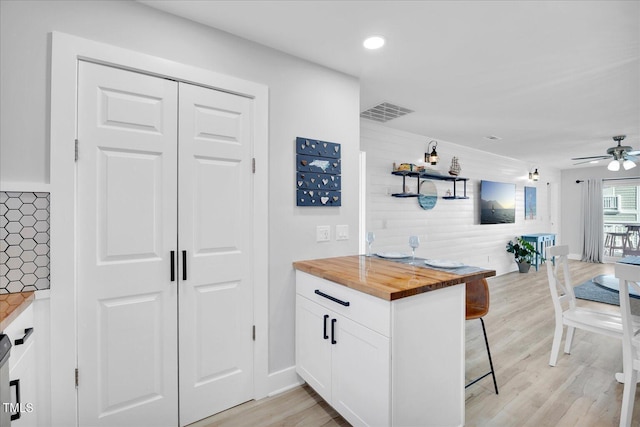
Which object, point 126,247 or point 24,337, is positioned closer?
point 24,337

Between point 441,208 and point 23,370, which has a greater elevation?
point 441,208

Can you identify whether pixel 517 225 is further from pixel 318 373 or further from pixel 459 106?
pixel 318 373

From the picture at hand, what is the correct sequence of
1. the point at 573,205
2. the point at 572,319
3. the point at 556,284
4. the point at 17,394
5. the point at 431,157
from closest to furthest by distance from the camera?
the point at 17,394 → the point at 572,319 → the point at 556,284 → the point at 431,157 → the point at 573,205

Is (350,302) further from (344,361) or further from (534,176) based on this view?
(534,176)

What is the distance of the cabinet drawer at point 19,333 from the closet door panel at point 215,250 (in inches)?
27.1

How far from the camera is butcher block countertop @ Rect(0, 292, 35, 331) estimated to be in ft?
3.81

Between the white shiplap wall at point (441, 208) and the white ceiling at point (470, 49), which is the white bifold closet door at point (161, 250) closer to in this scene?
the white ceiling at point (470, 49)

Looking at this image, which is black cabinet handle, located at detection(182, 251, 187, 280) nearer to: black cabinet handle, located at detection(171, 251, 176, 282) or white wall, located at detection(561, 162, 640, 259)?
black cabinet handle, located at detection(171, 251, 176, 282)

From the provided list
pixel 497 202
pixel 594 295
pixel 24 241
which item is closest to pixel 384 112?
pixel 24 241

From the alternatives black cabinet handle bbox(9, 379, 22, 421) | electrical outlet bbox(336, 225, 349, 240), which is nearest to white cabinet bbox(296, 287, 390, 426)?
electrical outlet bbox(336, 225, 349, 240)

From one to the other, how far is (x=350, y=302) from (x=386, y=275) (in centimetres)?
28

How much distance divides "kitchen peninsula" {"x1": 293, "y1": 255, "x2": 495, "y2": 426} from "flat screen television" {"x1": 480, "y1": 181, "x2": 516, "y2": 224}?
4.43 m

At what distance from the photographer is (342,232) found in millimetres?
2609

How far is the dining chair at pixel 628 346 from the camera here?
1801 mm
